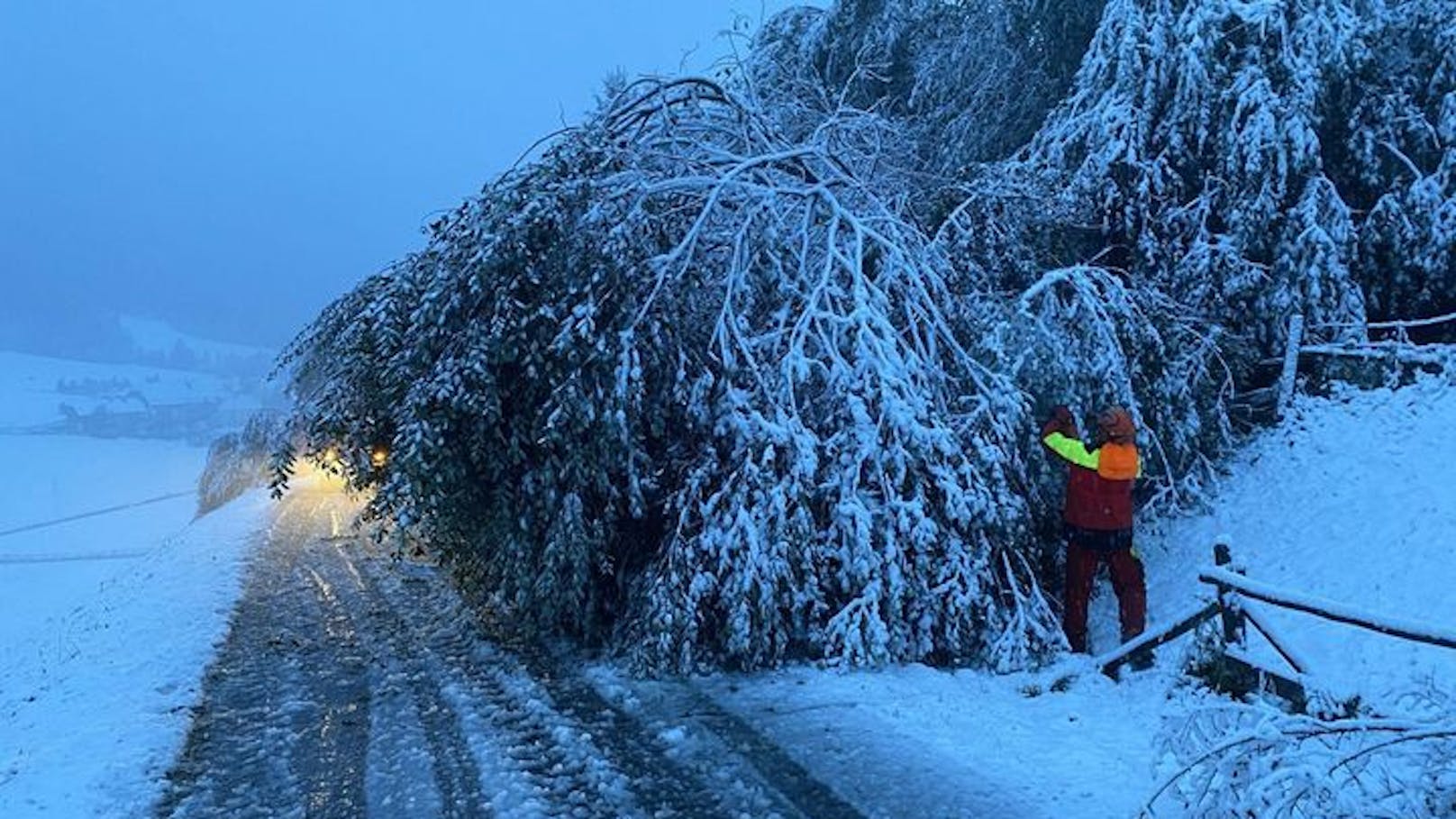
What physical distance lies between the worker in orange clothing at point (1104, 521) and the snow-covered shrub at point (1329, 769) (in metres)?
3.47

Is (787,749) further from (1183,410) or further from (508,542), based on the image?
(1183,410)

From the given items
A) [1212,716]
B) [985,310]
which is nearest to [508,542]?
[985,310]

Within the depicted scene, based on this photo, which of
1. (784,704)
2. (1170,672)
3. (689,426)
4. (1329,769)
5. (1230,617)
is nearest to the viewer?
(1329,769)

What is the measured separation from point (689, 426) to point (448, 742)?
8.99 ft

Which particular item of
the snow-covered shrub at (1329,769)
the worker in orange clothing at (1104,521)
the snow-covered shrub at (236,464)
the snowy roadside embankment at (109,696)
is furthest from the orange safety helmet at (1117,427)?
the snow-covered shrub at (236,464)

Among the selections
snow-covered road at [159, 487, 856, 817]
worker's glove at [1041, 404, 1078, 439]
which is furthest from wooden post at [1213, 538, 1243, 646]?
snow-covered road at [159, 487, 856, 817]

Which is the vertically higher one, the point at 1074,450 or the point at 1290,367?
the point at 1290,367

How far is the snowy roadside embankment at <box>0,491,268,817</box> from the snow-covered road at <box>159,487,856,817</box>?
224 millimetres

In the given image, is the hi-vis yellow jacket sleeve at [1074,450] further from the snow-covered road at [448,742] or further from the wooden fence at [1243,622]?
the snow-covered road at [448,742]

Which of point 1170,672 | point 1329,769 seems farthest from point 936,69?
point 1329,769

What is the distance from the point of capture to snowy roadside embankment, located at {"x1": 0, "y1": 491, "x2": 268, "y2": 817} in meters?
5.04

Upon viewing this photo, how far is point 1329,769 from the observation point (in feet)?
9.11

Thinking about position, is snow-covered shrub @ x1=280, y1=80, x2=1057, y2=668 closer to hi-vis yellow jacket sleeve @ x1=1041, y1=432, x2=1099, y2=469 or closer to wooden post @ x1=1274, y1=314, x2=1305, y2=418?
hi-vis yellow jacket sleeve @ x1=1041, y1=432, x2=1099, y2=469

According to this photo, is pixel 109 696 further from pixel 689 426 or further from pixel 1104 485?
pixel 1104 485
